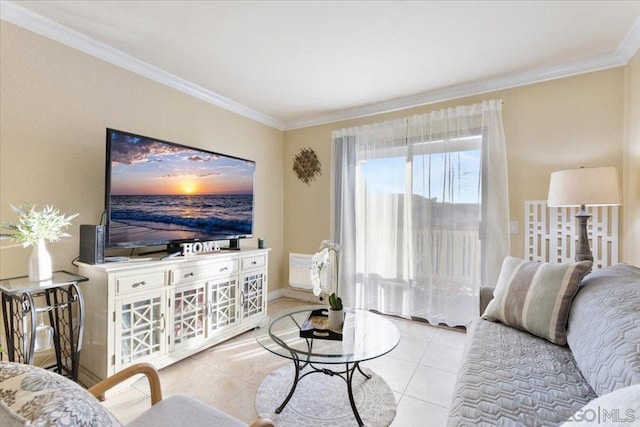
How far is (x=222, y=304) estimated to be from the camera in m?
2.62

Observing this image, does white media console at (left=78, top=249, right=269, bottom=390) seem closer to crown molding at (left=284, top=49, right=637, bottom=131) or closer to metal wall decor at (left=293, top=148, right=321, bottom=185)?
metal wall decor at (left=293, top=148, right=321, bottom=185)

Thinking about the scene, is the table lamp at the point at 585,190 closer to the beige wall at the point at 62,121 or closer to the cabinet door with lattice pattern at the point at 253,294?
the cabinet door with lattice pattern at the point at 253,294

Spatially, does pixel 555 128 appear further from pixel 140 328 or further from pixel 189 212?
pixel 140 328

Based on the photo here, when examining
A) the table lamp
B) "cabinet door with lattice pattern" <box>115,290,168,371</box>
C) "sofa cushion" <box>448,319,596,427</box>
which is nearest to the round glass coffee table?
"sofa cushion" <box>448,319,596,427</box>

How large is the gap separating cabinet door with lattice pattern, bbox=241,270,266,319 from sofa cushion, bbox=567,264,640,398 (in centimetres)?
247

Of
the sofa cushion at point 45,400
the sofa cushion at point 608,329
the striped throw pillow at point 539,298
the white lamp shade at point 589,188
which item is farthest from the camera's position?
the white lamp shade at point 589,188

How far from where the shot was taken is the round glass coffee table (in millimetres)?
1566

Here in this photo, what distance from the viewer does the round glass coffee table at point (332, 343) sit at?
1566mm

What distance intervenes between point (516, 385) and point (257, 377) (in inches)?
65.5

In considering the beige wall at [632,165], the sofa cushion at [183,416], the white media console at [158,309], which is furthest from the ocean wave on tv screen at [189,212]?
the beige wall at [632,165]

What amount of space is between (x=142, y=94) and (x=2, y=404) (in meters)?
2.67

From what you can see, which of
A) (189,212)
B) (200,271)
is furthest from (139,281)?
(189,212)

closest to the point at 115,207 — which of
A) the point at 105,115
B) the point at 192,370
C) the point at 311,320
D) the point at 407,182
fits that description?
the point at 105,115

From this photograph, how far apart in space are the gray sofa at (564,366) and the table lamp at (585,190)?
65 centimetres
